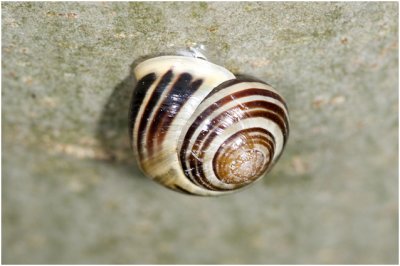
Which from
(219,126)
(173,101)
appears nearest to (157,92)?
(173,101)

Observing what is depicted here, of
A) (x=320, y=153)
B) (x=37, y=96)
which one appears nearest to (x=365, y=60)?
(x=320, y=153)

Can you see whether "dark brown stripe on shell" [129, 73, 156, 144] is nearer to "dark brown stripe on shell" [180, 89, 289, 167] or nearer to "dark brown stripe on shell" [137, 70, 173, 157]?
"dark brown stripe on shell" [137, 70, 173, 157]

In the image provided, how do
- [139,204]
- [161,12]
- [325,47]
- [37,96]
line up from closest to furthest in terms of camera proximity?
[161,12]
[325,47]
[37,96]
[139,204]

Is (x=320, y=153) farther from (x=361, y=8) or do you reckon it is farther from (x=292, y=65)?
(x=361, y=8)

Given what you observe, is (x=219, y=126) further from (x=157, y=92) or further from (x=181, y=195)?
(x=181, y=195)

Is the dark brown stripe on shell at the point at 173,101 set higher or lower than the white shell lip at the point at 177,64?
lower

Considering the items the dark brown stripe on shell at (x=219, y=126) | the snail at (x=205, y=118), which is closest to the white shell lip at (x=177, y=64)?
the snail at (x=205, y=118)

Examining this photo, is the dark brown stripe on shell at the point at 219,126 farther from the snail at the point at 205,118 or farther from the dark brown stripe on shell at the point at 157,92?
the dark brown stripe on shell at the point at 157,92

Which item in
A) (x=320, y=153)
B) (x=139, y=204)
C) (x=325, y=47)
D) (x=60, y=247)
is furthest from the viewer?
(x=60, y=247)
